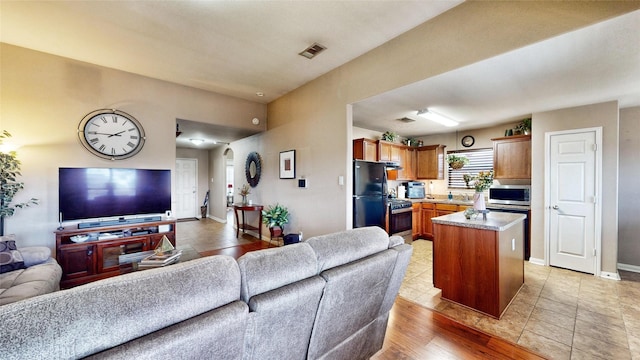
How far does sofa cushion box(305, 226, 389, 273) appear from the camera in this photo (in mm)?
1355

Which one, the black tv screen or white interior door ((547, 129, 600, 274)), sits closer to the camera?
the black tv screen

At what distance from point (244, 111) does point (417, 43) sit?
136 inches

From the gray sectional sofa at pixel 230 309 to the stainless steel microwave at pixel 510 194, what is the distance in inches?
146

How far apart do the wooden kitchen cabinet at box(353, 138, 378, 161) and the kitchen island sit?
1994mm

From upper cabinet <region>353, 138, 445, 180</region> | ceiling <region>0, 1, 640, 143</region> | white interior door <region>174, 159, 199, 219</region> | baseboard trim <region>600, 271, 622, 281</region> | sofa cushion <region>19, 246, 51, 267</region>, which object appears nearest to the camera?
ceiling <region>0, 1, 640, 143</region>

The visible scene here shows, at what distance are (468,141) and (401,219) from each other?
235 cm

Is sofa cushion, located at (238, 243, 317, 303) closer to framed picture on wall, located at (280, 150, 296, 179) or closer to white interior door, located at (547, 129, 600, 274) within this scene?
framed picture on wall, located at (280, 150, 296, 179)

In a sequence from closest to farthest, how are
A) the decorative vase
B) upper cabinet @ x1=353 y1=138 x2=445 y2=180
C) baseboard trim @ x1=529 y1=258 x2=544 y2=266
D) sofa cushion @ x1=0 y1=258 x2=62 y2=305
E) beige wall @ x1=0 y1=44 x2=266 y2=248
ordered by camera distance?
sofa cushion @ x1=0 y1=258 x2=62 y2=305 → the decorative vase → beige wall @ x1=0 y1=44 x2=266 y2=248 → baseboard trim @ x1=529 y1=258 x2=544 y2=266 → upper cabinet @ x1=353 y1=138 x2=445 y2=180

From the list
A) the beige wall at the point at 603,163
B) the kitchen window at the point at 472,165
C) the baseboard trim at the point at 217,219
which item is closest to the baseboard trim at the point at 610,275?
the beige wall at the point at 603,163

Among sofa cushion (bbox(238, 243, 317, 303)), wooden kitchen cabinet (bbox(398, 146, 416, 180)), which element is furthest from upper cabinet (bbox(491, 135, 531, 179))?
sofa cushion (bbox(238, 243, 317, 303))

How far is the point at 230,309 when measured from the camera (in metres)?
0.94

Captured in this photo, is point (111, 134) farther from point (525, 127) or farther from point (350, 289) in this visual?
point (525, 127)

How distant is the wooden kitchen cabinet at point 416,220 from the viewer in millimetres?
5137

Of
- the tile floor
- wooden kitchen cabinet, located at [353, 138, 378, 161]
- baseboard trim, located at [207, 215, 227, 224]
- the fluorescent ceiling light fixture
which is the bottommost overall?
the tile floor
